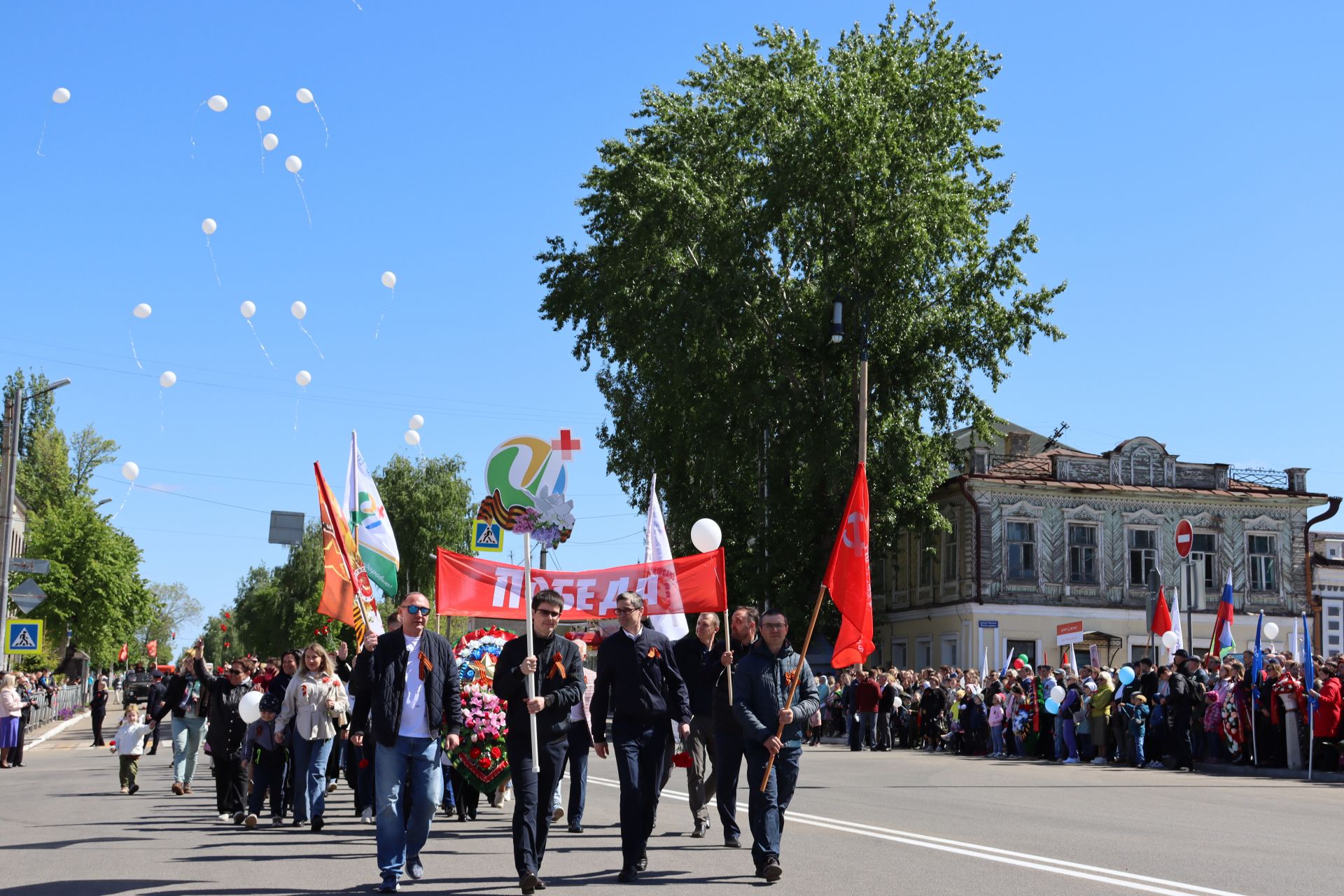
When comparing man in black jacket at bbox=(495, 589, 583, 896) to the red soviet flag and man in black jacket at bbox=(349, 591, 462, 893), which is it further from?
the red soviet flag

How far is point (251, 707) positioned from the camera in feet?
51.2

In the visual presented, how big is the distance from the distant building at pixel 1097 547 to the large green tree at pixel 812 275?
803 centimetres

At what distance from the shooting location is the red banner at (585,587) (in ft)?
49.0

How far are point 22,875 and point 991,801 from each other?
1084cm

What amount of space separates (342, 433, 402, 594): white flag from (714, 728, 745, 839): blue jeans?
7.45 metres

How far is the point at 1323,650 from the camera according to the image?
5425 cm

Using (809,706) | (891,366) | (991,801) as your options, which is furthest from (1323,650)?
(809,706)

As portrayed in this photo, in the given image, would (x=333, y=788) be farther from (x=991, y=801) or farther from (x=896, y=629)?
(x=896, y=629)

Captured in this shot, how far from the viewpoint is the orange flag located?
16.1m

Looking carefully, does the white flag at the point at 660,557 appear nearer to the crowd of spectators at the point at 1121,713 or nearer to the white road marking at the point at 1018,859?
the white road marking at the point at 1018,859

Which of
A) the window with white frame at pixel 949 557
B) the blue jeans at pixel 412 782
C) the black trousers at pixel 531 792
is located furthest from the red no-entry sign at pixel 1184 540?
the blue jeans at pixel 412 782

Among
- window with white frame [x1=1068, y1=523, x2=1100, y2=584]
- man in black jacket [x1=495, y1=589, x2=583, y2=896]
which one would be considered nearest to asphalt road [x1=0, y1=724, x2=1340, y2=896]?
man in black jacket [x1=495, y1=589, x2=583, y2=896]

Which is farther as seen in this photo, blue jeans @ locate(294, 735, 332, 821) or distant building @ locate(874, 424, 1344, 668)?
distant building @ locate(874, 424, 1344, 668)

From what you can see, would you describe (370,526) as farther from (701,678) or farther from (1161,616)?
(1161,616)
